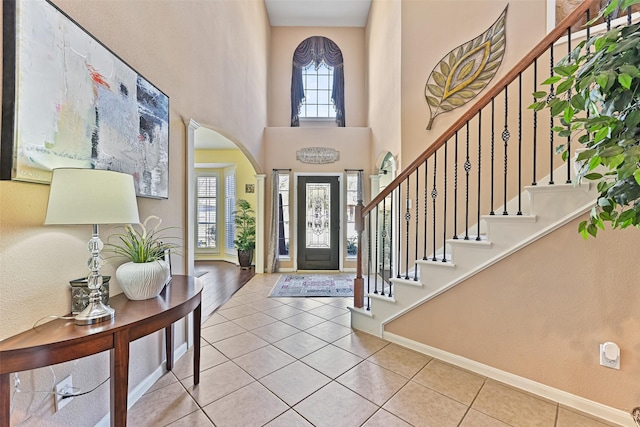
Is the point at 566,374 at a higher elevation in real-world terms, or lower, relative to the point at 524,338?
lower

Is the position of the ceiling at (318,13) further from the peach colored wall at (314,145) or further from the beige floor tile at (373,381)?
the beige floor tile at (373,381)

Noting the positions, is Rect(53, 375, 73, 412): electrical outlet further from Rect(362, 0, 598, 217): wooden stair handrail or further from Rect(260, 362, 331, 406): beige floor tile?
Rect(362, 0, 598, 217): wooden stair handrail

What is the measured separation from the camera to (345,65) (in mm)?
6086

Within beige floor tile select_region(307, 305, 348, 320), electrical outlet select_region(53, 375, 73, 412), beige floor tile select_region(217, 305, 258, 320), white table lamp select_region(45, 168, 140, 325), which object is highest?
white table lamp select_region(45, 168, 140, 325)

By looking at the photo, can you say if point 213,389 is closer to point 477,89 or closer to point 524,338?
point 524,338

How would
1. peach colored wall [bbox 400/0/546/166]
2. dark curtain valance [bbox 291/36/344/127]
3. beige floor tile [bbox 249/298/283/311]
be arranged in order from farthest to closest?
dark curtain valance [bbox 291/36/344/127], beige floor tile [bbox 249/298/283/311], peach colored wall [bbox 400/0/546/166]

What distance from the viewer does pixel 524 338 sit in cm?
181

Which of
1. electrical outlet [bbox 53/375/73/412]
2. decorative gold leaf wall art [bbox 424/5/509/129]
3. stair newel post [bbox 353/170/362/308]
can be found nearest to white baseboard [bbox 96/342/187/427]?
electrical outlet [bbox 53/375/73/412]

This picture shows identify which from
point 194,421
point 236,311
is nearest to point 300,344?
point 194,421

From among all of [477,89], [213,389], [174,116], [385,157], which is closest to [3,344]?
[213,389]

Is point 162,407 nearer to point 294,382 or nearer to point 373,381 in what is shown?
point 294,382

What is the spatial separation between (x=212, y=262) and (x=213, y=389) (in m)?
5.11

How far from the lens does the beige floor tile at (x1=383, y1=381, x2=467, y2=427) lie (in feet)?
5.13

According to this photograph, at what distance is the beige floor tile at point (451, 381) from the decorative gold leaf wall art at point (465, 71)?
2636 millimetres
